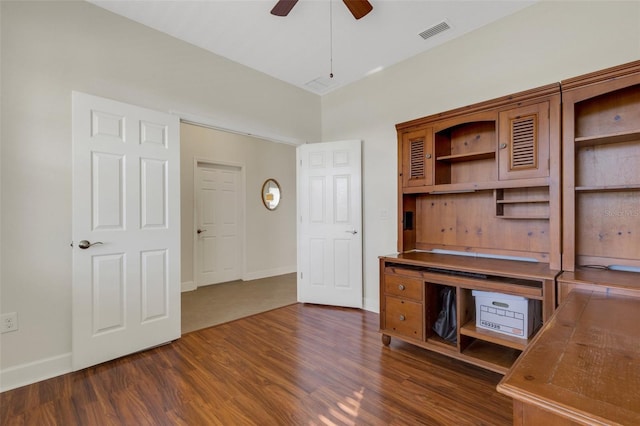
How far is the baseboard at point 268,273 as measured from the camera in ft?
17.9

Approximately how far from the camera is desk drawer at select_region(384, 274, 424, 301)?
8.04 ft

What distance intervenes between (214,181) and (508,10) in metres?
4.44

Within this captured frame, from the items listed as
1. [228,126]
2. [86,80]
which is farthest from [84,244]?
[228,126]

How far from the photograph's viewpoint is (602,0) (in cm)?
215

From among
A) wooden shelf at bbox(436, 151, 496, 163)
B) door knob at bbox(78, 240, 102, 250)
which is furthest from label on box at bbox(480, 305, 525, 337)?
door knob at bbox(78, 240, 102, 250)

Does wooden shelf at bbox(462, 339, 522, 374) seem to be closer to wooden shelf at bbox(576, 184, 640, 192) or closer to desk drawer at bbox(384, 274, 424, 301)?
desk drawer at bbox(384, 274, 424, 301)

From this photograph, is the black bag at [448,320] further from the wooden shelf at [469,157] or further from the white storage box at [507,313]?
the wooden shelf at [469,157]

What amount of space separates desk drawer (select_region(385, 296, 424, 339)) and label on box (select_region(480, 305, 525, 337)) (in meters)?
Result: 0.44

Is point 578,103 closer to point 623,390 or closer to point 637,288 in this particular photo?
point 637,288

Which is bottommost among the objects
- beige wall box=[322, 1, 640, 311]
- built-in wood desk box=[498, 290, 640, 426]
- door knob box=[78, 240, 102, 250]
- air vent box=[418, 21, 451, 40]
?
built-in wood desk box=[498, 290, 640, 426]

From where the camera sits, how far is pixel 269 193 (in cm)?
586

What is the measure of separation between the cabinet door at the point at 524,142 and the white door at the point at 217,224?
425cm

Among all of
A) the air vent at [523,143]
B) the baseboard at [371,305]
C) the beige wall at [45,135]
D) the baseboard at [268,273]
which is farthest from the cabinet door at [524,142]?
the baseboard at [268,273]

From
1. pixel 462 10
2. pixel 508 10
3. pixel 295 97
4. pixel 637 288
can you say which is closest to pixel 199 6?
pixel 295 97
